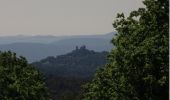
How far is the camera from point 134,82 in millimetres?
33062

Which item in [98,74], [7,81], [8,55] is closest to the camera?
[98,74]

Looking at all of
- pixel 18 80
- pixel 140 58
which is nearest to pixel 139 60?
pixel 140 58

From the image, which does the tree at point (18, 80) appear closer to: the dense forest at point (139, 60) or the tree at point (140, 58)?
the dense forest at point (139, 60)

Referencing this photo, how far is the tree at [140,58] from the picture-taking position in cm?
3203

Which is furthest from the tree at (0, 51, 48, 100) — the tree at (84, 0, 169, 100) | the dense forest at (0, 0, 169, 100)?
the tree at (84, 0, 169, 100)

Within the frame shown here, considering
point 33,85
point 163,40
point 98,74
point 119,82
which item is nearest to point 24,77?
point 33,85

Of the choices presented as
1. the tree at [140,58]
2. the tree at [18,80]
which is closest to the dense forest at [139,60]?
the tree at [140,58]

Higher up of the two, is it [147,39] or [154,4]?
[154,4]

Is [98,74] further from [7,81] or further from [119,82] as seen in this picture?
[7,81]

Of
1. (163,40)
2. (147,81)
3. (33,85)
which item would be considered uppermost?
(163,40)

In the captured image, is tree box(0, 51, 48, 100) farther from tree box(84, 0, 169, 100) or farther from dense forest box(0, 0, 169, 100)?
tree box(84, 0, 169, 100)

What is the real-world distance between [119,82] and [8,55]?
84.9 feet

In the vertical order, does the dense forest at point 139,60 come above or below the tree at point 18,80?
above

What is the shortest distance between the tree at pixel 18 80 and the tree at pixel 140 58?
17.5 m
